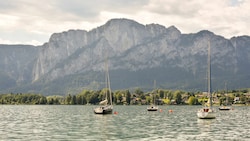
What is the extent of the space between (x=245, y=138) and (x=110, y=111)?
8695 cm

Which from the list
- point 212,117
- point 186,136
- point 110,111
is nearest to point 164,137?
point 186,136

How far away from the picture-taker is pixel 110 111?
15025cm

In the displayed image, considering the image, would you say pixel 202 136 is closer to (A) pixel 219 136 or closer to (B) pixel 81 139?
(A) pixel 219 136

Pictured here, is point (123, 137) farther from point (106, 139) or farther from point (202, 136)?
point (202, 136)

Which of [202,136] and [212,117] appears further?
[212,117]

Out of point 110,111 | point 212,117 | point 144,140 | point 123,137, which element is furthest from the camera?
point 110,111

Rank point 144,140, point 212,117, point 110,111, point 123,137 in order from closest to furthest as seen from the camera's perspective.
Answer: point 144,140 < point 123,137 < point 212,117 < point 110,111

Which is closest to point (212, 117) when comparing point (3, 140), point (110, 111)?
point (110, 111)

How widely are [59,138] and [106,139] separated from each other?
27.9ft

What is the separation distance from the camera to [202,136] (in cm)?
7075

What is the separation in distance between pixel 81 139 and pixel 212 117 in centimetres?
6758

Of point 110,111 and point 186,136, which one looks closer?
point 186,136

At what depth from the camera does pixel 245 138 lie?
67938mm

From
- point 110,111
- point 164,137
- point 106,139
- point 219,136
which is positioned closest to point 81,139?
point 106,139
